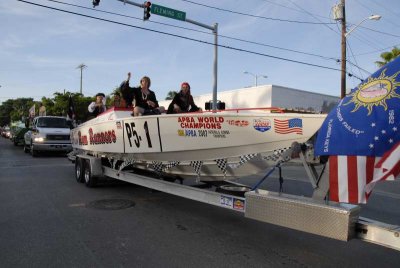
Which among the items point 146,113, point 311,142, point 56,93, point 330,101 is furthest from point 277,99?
point 56,93

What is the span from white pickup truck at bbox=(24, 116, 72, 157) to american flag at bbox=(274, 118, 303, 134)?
15.4 metres

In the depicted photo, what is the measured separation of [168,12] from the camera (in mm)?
16547

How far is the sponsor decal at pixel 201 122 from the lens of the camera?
5.78 metres

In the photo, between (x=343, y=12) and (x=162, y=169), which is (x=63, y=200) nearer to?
(x=162, y=169)

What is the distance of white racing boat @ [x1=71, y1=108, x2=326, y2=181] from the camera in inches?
204

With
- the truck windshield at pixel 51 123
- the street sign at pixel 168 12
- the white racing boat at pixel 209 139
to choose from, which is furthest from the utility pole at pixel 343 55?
the white racing boat at pixel 209 139

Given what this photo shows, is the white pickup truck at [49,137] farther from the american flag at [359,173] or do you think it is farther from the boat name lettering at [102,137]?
the american flag at [359,173]

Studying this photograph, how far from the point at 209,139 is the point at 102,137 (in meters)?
3.77

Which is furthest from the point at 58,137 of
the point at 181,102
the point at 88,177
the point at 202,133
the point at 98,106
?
the point at 202,133

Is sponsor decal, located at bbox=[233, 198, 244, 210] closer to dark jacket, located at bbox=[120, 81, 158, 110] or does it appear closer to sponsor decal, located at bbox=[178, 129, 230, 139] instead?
sponsor decal, located at bbox=[178, 129, 230, 139]

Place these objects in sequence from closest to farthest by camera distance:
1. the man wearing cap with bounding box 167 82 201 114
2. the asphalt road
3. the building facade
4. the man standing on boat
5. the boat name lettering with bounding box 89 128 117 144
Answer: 1. the asphalt road
2. the man wearing cap with bounding box 167 82 201 114
3. the man standing on boat
4. the boat name lettering with bounding box 89 128 117 144
5. the building facade

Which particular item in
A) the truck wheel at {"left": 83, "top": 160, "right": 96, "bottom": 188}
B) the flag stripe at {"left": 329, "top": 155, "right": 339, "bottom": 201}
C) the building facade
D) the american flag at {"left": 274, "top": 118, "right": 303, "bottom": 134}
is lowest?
the truck wheel at {"left": 83, "top": 160, "right": 96, "bottom": 188}

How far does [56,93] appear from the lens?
53.4 m

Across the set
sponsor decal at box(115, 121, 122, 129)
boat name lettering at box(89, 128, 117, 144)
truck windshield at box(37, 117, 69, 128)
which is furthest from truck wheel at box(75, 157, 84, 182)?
truck windshield at box(37, 117, 69, 128)
